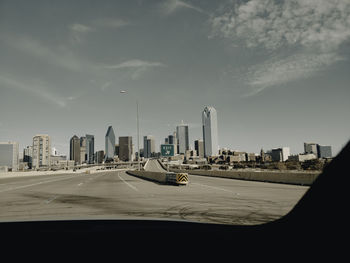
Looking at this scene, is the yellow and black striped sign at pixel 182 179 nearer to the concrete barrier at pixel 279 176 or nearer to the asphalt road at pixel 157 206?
the asphalt road at pixel 157 206

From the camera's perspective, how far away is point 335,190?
1774 millimetres

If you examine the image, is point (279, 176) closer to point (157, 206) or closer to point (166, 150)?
point (166, 150)

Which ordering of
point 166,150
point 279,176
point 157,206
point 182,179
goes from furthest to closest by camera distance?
1. point 166,150
2. point 279,176
3. point 182,179
4. point 157,206

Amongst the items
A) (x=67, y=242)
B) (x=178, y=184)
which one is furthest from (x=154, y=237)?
(x=178, y=184)

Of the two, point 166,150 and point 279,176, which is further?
point 166,150

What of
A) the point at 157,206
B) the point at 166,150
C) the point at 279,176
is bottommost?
the point at 279,176

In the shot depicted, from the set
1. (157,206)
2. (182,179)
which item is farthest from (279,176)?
(157,206)

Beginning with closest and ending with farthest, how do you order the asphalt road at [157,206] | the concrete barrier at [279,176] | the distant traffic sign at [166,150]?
the asphalt road at [157,206] → the concrete barrier at [279,176] → the distant traffic sign at [166,150]

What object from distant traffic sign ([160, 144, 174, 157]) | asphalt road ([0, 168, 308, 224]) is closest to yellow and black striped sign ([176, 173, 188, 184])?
asphalt road ([0, 168, 308, 224])

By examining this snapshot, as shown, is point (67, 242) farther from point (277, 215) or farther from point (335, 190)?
point (277, 215)

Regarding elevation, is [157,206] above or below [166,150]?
below

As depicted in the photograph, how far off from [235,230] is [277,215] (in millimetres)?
5790

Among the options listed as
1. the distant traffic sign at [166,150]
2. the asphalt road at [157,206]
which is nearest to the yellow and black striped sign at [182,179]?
the asphalt road at [157,206]

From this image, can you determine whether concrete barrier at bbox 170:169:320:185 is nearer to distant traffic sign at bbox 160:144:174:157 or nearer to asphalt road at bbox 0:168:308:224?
asphalt road at bbox 0:168:308:224
